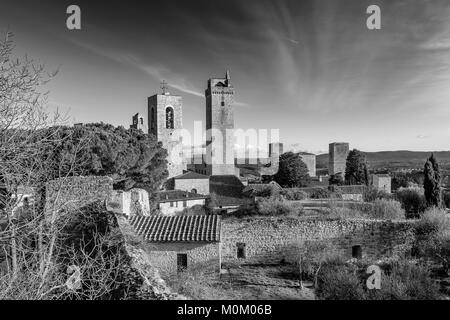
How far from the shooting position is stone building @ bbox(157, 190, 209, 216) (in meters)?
23.5

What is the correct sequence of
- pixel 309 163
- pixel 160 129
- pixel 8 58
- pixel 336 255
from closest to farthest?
pixel 8 58 → pixel 336 255 → pixel 160 129 → pixel 309 163

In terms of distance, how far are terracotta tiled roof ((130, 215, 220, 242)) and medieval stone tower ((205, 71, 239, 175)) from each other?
30136 millimetres

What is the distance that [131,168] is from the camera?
667 inches

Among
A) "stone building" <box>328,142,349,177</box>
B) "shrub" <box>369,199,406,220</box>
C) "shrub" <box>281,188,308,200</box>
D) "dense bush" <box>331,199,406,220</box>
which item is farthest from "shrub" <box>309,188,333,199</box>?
"stone building" <box>328,142,349,177</box>

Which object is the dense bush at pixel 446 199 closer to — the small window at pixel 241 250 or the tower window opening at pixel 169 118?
the small window at pixel 241 250

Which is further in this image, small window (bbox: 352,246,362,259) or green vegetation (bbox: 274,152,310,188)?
green vegetation (bbox: 274,152,310,188)

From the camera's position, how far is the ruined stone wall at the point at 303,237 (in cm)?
1234

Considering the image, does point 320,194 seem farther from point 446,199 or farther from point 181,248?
point 181,248

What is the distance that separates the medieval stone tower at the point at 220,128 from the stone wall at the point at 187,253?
3108 cm

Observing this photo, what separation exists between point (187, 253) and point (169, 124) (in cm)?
2843

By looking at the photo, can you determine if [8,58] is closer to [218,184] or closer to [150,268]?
[150,268]

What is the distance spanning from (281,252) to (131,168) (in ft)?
30.1

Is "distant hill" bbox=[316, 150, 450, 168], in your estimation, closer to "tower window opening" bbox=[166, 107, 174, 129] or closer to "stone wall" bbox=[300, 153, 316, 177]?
"stone wall" bbox=[300, 153, 316, 177]
